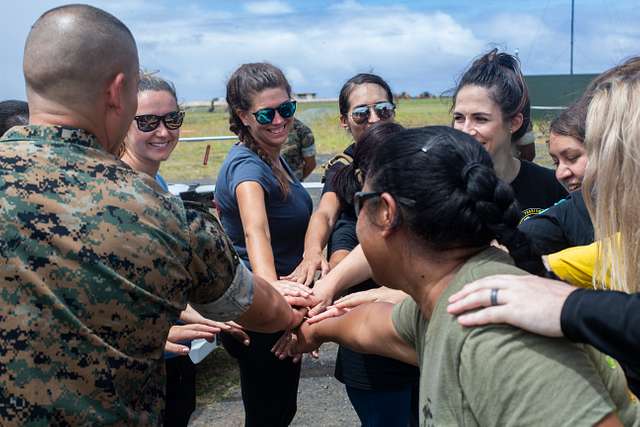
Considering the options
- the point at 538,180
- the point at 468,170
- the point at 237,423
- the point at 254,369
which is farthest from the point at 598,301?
the point at 237,423

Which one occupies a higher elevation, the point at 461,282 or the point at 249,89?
the point at 249,89

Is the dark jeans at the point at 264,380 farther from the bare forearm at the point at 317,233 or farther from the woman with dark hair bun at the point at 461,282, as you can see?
the woman with dark hair bun at the point at 461,282

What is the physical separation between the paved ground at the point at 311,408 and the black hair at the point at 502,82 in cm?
249

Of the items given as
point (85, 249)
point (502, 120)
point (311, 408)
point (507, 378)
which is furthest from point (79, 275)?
point (311, 408)

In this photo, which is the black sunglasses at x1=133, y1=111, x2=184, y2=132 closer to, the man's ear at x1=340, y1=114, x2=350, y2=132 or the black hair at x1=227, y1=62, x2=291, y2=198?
the black hair at x1=227, y1=62, x2=291, y2=198

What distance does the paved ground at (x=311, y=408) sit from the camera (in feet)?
15.6

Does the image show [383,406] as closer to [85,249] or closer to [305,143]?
[85,249]

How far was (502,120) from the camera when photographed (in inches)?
127

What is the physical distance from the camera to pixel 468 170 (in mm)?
1646

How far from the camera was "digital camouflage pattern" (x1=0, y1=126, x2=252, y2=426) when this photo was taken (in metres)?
1.62

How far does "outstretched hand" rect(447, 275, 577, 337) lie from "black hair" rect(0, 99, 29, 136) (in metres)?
2.77

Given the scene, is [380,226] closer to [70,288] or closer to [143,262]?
[143,262]

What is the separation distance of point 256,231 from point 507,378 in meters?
1.89

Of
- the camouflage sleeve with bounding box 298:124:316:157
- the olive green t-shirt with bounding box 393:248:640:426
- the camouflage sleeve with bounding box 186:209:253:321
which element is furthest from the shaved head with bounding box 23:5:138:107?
the camouflage sleeve with bounding box 298:124:316:157
